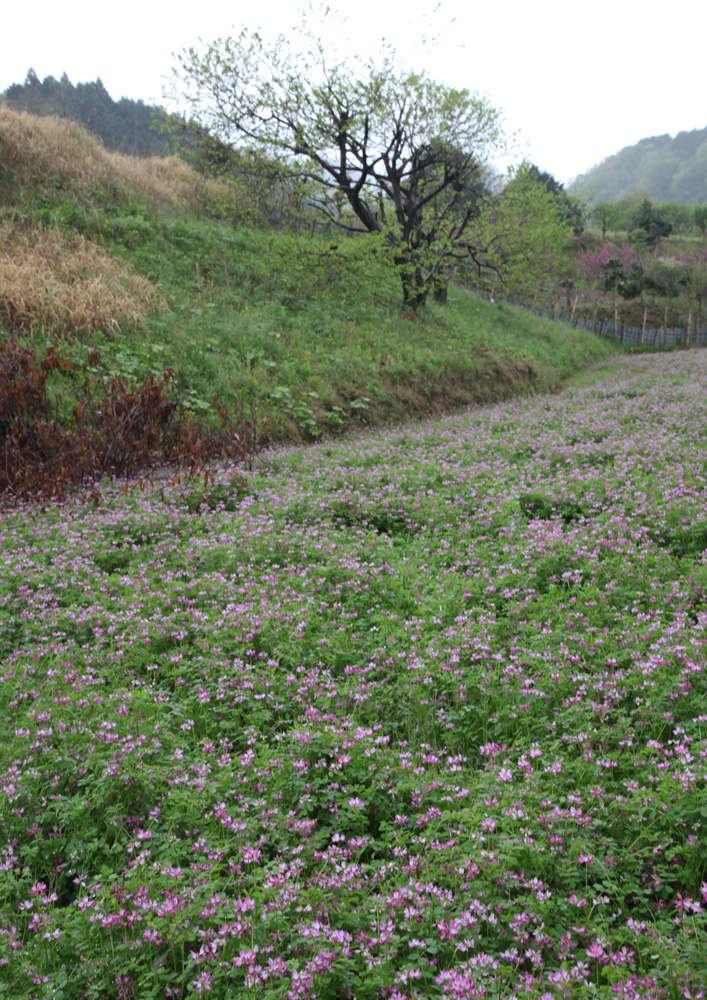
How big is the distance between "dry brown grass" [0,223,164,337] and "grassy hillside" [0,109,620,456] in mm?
41

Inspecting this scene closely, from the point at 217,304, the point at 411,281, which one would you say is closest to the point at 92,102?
the point at 411,281

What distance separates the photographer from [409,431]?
13445mm

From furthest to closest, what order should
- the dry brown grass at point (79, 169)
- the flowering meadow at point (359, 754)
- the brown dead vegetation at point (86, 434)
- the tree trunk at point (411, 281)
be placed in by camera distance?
the tree trunk at point (411, 281)
the dry brown grass at point (79, 169)
the brown dead vegetation at point (86, 434)
the flowering meadow at point (359, 754)

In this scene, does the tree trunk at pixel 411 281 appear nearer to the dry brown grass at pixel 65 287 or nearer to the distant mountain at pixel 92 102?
the dry brown grass at pixel 65 287

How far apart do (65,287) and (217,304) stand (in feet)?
15.4

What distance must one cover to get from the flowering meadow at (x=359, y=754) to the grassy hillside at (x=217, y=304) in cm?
672

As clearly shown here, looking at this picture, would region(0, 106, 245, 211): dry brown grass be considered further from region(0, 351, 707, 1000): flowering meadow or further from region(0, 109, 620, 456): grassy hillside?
region(0, 351, 707, 1000): flowering meadow

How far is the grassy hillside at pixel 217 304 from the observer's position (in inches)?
508

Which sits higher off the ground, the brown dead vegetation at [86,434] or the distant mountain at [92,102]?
the distant mountain at [92,102]

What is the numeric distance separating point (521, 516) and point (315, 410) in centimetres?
794

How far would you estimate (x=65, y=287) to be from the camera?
1310 centimetres

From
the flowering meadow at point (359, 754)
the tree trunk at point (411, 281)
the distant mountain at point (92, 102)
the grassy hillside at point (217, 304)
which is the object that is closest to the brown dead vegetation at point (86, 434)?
the grassy hillside at point (217, 304)

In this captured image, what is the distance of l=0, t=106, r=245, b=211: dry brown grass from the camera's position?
19.7 metres

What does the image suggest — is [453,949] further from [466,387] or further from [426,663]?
[466,387]
